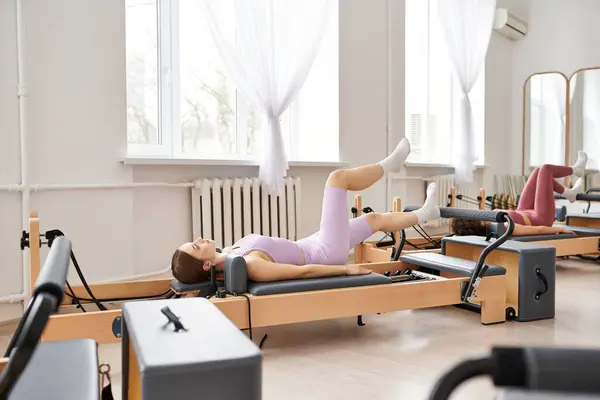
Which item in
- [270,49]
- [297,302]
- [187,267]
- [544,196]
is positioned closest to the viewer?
[297,302]

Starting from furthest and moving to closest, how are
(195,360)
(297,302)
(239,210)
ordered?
(239,210) < (297,302) < (195,360)

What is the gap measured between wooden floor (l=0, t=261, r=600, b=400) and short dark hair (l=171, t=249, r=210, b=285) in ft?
1.39

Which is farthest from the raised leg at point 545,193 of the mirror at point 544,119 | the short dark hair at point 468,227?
the mirror at point 544,119

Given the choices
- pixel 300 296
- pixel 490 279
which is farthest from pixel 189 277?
pixel 490 279

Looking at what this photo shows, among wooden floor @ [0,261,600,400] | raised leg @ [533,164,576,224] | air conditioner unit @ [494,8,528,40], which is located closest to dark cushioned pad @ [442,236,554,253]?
wooden floor @ [0,261,600,400]

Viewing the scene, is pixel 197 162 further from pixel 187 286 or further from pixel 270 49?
pixel 187 286

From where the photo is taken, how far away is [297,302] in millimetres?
2432

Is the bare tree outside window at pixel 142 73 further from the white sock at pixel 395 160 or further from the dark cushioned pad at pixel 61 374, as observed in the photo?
the dark cushioned pad at pixel 61 374

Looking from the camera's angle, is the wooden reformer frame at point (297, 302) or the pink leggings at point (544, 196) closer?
the wooden reformer frame at point (297, 302)

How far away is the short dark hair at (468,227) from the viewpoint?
387 centimetres

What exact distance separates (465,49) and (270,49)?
299 cm

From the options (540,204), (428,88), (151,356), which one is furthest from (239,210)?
(428,88)

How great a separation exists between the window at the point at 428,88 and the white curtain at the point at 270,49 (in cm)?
206

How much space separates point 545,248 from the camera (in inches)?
116
